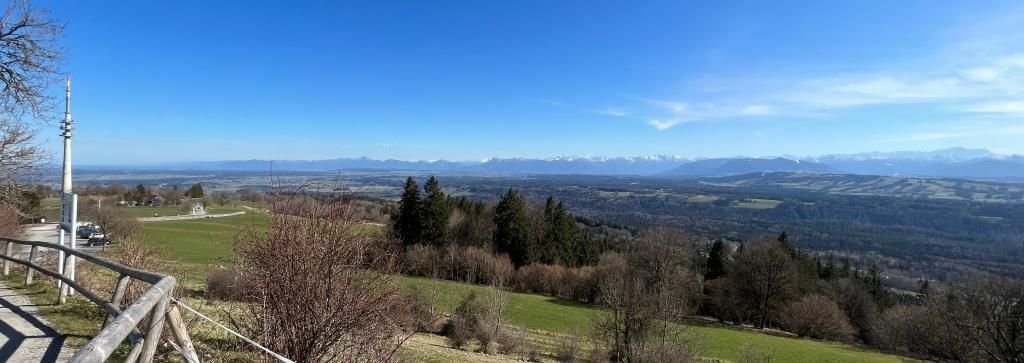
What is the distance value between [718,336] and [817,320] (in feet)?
41.9

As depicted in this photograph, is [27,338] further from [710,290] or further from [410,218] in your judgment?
[410,218]

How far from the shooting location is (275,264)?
6.38 meters

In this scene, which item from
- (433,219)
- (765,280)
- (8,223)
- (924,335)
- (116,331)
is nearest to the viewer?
(116,331)

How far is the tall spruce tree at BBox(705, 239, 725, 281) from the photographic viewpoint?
2534 inches

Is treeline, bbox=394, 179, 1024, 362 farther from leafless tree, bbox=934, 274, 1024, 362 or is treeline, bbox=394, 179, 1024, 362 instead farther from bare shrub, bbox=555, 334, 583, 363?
bare shrub, bbox=555, 334, 583, 363

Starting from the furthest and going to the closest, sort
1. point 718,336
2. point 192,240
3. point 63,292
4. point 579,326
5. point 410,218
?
point 410,218 → point 192,240 → point 718,336 → point 579,326 → point 63,292

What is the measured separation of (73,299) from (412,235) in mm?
56997

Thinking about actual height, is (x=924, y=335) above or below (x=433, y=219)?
below

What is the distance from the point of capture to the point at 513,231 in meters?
66.5

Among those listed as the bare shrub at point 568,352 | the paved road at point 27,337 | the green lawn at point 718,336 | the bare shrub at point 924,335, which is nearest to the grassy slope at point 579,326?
the green lawn at point 718,336

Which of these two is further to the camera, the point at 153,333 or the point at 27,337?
the point at 27,337

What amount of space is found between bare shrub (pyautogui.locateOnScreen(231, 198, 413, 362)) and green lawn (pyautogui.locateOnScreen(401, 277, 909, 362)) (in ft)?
92.5

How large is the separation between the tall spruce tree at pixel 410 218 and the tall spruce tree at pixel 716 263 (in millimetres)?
37213

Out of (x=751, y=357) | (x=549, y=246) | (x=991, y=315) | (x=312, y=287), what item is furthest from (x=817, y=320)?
(x=312, y=287)
